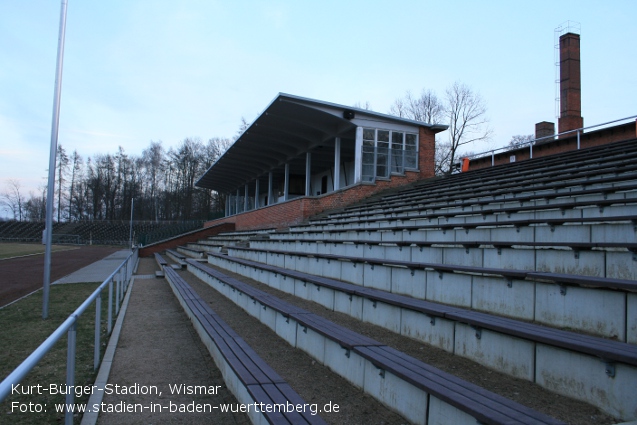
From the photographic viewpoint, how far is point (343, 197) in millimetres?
16047

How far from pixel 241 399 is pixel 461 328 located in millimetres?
1873

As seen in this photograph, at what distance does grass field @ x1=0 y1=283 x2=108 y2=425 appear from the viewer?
3.59m

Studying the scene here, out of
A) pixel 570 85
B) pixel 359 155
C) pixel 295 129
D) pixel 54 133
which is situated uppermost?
pixel 570 85

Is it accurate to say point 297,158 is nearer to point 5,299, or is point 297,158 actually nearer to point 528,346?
point 5,299

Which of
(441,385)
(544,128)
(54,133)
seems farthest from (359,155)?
(441,385)

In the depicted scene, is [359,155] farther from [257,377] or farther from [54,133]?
[257,377]

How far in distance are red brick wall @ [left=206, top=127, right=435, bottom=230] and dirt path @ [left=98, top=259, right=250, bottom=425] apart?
8163 millimetres

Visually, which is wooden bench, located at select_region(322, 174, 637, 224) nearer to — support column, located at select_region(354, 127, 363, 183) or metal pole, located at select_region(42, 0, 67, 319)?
support column, located at select_region(354, 127, 363, 183)

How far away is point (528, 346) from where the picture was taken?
2.81 m

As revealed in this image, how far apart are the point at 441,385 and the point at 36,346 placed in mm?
5159

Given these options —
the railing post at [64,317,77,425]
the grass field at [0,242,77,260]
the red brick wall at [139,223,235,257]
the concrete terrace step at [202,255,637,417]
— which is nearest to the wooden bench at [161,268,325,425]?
the railing post at [64,317,77,425]

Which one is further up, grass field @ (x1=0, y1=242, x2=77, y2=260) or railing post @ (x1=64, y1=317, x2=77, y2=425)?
railing post @ (x1=64, y1=317, x2=77, y2=425)

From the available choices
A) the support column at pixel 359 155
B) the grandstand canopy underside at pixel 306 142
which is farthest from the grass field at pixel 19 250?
A: the support column at pixel 359 155

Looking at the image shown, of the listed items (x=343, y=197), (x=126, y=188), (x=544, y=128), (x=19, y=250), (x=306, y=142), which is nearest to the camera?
(x=343, y=197)
